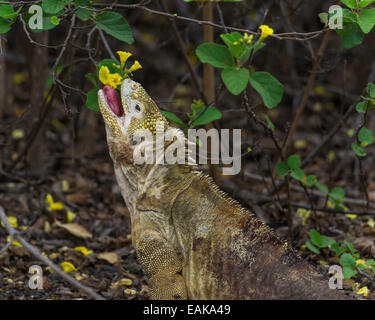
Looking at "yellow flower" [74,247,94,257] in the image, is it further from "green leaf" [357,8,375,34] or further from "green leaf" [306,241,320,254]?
"green leaf" [357,8,375,34]

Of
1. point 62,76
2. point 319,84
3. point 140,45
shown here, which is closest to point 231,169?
point 62,76

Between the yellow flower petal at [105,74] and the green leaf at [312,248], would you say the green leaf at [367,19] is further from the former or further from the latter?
the green leaf at [312,248]

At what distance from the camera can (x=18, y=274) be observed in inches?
195

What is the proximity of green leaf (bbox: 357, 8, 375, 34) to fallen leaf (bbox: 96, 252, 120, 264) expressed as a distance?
2.84 m

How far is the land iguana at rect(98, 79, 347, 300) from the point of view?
11.5 ft

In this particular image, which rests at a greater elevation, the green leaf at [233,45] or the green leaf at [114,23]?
the green leaf at [114,23]

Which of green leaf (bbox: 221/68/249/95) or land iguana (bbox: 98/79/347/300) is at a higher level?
green leaf (bbox: 221/68/249/95)

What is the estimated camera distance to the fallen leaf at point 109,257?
5.29 metres

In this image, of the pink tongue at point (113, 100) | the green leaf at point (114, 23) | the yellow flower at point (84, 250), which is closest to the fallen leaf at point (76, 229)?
the yellow flower at point (84, 250)

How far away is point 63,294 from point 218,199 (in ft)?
5.40

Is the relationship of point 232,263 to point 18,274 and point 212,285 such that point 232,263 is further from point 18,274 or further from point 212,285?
point 18,274

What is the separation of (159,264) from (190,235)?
26cm

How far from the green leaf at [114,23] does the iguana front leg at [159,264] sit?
1.28 metres

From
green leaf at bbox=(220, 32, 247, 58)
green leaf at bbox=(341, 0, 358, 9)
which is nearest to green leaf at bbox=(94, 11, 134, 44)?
green leaf at bbox=(220, 32, 247, 58)
